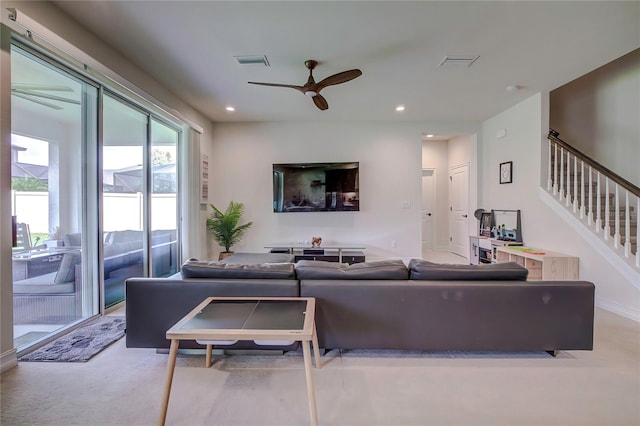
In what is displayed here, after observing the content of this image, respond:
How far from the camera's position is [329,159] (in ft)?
17.8

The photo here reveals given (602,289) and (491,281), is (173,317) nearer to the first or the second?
(491,281)

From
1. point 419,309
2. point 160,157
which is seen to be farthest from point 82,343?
point 419,309

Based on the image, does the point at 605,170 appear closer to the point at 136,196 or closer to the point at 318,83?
the point at 318,83

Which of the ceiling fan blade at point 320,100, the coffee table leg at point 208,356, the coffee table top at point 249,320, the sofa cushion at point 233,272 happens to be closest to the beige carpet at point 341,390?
the coffee table leg at point 208,356

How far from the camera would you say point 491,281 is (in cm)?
209

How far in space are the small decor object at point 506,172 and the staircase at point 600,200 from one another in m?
0.59

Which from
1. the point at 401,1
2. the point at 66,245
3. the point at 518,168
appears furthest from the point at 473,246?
the point at 66,245

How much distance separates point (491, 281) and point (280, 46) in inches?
111

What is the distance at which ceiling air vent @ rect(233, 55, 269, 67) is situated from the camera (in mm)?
3020

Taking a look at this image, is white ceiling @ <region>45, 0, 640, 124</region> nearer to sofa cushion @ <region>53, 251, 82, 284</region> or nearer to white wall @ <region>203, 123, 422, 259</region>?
white wall @ <region>203, 123, 422, 259</region>

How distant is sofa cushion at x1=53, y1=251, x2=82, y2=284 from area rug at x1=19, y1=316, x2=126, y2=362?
1.56 ft

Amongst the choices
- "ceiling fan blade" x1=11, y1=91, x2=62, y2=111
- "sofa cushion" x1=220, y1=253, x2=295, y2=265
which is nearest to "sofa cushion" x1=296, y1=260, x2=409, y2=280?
"sofa cushion" x1=220, y1=253, x2=295, y2=265

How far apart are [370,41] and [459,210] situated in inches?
184

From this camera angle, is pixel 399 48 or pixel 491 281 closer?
pixel 491 281
